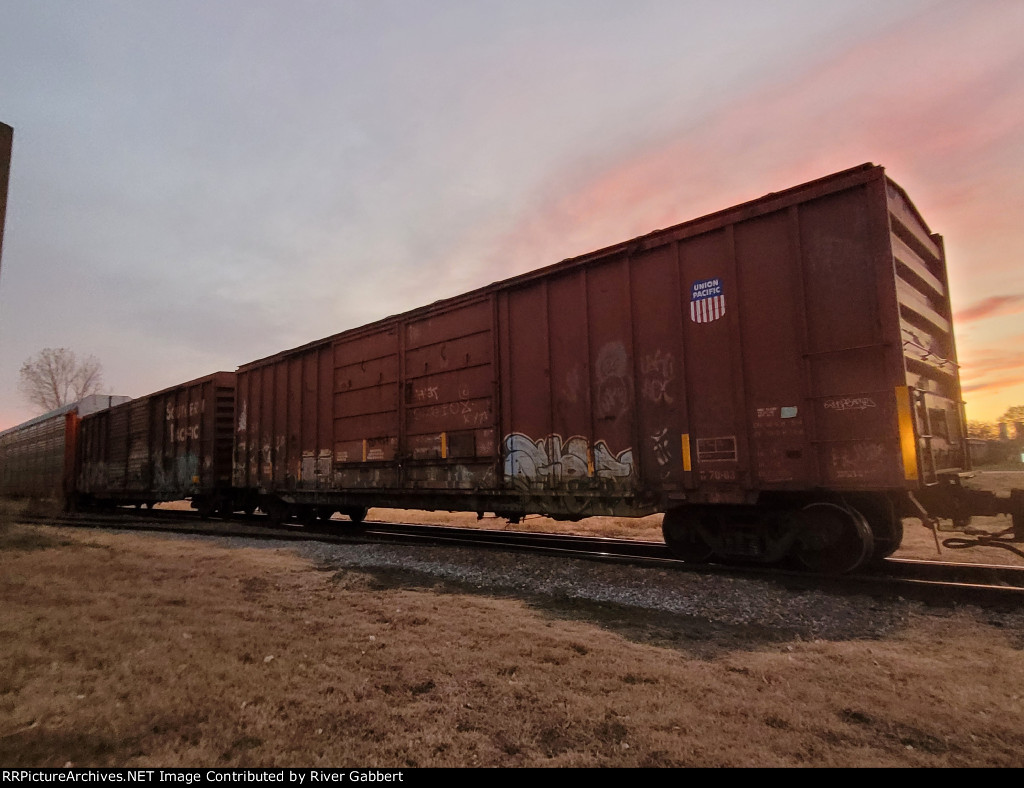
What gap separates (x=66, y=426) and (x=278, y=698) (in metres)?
28.2

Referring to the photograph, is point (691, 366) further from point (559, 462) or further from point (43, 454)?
point (43, 454)

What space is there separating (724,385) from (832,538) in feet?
6.70

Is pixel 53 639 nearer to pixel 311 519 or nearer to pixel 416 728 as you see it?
pixel 416 728

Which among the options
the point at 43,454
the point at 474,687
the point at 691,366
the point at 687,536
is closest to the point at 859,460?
the point at 691,366

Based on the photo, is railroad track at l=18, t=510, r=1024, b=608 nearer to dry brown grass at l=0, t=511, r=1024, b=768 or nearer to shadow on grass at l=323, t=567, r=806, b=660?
dry brown grass at l=0, t=511, r=1024, b=768

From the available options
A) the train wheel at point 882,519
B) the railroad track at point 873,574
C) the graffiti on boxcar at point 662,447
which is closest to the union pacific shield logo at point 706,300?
the graffiti on boxcar at point 662,447

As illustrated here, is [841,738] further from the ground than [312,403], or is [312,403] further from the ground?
[312,403]

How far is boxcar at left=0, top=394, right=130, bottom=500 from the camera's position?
80.4 ft

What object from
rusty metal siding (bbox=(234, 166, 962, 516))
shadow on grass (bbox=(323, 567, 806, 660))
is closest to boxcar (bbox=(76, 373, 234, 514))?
rusty metal siding (bbox=(234, 166, 962, 516))

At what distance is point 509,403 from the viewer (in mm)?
8938

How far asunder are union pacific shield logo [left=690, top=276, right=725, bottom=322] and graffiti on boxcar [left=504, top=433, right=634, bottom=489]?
1977mm

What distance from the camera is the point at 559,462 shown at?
823 cm

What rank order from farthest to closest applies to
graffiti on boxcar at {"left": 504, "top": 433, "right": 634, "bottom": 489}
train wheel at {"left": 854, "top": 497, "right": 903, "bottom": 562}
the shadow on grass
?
graffiti on boxcar at {"left": 504, "top": 433, "right": 634, "bottom": 489} → train wheel at {"left": 854, "top": 497, "right": 903, "bottom": 562} → the shadow on grass

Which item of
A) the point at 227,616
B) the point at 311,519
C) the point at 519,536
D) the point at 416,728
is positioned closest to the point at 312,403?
the point at 311,519
